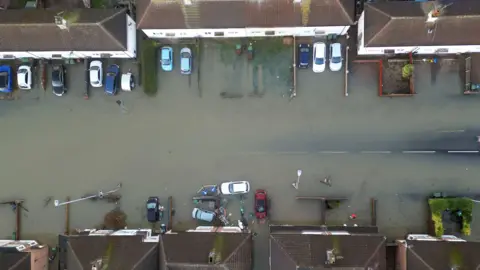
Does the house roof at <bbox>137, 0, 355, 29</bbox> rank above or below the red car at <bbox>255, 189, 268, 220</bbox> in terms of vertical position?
above

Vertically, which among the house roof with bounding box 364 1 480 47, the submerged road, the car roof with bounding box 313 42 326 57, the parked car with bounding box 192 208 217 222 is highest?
the house roof with bounding box 364 1 480 47

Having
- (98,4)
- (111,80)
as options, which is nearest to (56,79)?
(111,80)

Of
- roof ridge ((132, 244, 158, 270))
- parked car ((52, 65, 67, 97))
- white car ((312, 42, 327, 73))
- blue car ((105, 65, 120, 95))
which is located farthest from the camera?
parked car ((52, 65, 67, 97))

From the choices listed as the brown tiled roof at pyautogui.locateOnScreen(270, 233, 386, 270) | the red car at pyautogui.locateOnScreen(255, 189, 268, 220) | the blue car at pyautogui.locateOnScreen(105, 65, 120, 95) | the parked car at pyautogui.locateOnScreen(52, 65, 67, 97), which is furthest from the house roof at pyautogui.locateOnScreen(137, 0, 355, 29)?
the brown tiled roof at pyautogui.locateOnScreen(270, 233, 386, 270)

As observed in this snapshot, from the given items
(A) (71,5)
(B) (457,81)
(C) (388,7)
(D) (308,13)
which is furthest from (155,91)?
(B) (457,81)

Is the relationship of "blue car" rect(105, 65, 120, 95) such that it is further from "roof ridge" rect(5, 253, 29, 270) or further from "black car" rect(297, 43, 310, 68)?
"black car" rect(297, 43, 310, 68)

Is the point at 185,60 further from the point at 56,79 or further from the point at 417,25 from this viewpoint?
the point at 417,25

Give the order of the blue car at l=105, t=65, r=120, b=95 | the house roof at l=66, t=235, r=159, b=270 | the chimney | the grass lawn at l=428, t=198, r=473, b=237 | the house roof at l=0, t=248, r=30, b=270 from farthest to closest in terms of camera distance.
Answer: the blue car at l=105, t=65, r=120, b=95
the grass lawn at l=428, t=198, r=473, b=237
the house roof at l=0, t=248, r=30, b=270
the chimney
the house roof at l=66, t=235, r=159, b=270

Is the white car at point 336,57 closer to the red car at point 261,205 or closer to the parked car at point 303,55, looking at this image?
the parked car at point 303,55
